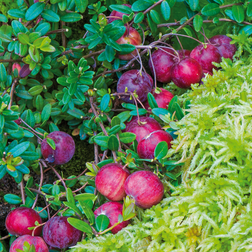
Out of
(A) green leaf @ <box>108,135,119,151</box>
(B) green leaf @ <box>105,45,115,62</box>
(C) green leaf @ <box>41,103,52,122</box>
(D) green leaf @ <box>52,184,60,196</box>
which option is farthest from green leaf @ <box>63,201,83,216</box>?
(B) green leaf @ <box>105,45,115,62</box>

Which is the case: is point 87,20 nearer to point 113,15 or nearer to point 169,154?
point 113,15

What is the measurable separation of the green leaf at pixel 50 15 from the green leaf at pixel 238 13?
0.93 m

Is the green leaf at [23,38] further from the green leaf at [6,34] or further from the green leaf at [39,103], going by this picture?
the green leaf at [39,103]

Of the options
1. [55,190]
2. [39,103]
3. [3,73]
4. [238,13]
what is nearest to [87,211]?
[55,190]

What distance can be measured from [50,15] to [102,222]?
3.43 feet

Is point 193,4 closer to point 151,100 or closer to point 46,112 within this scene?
point 151,100

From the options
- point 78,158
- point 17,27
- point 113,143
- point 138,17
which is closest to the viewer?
point 113,143

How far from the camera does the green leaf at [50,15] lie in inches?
54.1

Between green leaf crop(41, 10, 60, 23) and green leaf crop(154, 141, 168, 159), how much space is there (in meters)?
0.85

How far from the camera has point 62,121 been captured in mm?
1645

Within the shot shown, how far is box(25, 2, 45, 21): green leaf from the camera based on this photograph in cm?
133

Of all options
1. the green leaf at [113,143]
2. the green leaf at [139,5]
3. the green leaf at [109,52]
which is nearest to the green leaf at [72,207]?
the green leaf at [113,143]

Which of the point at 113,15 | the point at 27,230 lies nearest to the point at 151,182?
the point at 27,230

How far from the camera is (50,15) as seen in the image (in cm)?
138
